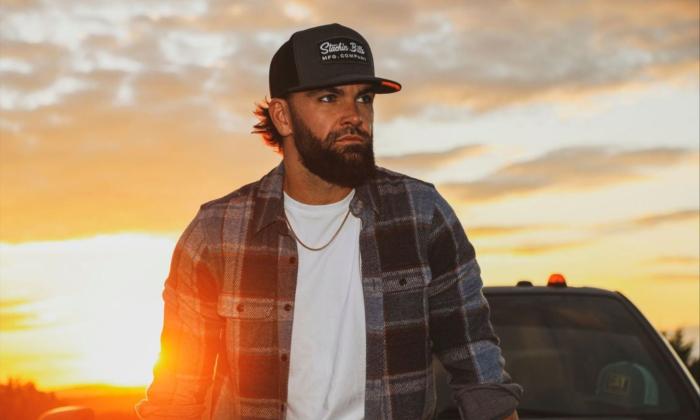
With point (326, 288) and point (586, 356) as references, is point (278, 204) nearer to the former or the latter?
point (326, 288)

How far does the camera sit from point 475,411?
16.3 ft

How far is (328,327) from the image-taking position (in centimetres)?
506

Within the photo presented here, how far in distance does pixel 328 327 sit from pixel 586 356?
2756 millimetres

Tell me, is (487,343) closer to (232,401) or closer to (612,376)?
(232,401)

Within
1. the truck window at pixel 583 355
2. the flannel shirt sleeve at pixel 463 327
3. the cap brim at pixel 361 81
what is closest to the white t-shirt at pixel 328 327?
the flannel shirt sleeve at pixel 463 327

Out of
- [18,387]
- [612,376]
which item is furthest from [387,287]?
[18,387]

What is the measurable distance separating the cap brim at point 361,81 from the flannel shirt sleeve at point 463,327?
49 cm

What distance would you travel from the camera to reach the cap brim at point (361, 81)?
201 inches

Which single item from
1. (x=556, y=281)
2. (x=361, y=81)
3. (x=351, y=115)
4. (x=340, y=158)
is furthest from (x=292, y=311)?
(x=556, y=281)

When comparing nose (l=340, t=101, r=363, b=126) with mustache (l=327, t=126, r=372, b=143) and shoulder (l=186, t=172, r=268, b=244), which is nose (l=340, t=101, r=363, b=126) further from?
shoulder (l=186, t=172, r=268, b=244)

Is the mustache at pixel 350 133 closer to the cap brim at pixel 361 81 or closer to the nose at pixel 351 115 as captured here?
the nose at pixel 351 115

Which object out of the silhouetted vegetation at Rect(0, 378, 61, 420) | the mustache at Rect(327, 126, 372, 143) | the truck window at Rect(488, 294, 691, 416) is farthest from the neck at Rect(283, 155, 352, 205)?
the silhouetted vegetation at Rect(0, 378, 61, 420)

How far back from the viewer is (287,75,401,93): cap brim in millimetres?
5117

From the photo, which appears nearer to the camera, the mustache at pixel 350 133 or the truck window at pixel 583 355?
the mustache at pixel 350 133
